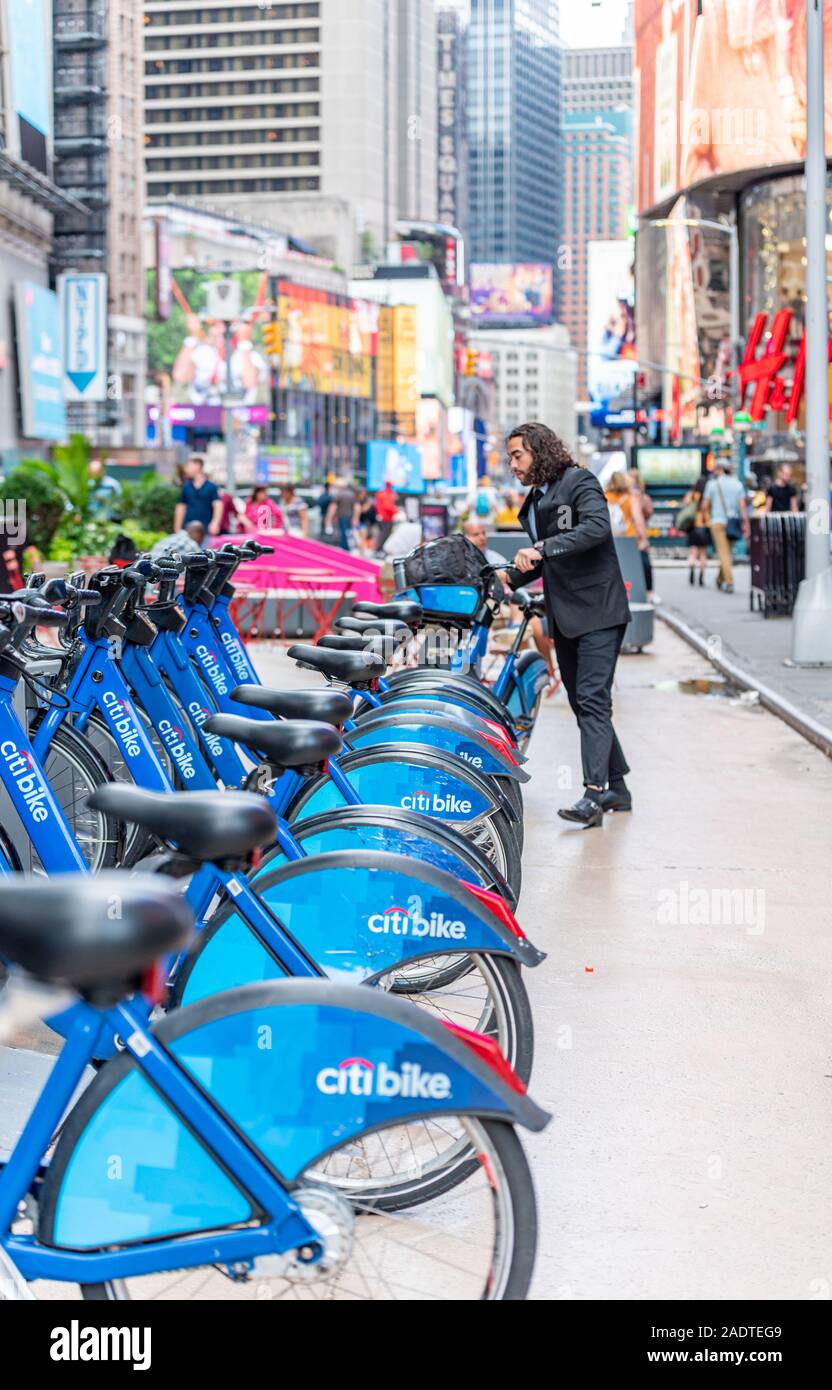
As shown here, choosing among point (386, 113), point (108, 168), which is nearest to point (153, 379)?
point (108, 168)

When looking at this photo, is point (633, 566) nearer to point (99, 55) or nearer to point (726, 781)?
point (726, 781)

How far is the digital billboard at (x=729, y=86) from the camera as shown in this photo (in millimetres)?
64562

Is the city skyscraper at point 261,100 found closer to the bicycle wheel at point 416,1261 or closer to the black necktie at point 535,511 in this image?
the black necktie at point 535,511

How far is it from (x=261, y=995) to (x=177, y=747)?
3.42m

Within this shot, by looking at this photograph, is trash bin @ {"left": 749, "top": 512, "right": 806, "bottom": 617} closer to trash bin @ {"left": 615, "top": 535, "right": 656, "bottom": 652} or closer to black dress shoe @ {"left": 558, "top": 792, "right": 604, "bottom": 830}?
trash bin @ {"left": 615, "top": 535, "right": 656, "bottom": 652}

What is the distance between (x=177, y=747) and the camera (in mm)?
6445

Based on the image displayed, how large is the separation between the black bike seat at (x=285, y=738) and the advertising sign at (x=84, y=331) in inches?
2252

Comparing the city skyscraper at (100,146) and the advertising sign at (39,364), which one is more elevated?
the city skyscraper at (100,146)

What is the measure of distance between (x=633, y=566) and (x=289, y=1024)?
16.5 m

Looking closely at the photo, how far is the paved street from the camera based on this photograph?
13.1ft

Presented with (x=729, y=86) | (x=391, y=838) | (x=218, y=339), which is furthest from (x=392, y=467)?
(x=391, y=838)

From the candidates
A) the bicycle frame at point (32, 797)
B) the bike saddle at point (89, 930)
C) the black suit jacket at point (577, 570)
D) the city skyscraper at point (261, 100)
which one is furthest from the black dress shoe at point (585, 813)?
the city skyscraper at point (261, 100)

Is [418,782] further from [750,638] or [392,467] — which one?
[392,467]

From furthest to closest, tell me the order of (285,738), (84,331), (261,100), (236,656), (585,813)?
(261,100), (84,331), (585,813), (236,656), (285,738)
